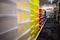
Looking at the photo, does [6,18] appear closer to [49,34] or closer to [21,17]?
[21,17]

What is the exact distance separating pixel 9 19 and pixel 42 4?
75.5 ft

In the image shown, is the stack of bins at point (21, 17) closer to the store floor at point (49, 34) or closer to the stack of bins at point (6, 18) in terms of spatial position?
→ the stack of bins at point (6, 18)

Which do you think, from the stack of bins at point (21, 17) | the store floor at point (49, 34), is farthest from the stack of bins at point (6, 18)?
the store floor at point (49, 34)

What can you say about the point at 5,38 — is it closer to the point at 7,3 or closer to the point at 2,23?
the point at 2,23

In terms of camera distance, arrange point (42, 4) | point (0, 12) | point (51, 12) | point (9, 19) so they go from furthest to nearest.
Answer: point (42, 4) < point (51, 12) < point (9, 19) < point (0, 12)

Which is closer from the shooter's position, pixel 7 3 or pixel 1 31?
pixel 1 31

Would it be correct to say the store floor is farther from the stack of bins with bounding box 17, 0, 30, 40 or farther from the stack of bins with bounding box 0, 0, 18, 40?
the stack of bins with bounding box 0, 0, 18, 40

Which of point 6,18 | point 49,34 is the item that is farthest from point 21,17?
point 49,34

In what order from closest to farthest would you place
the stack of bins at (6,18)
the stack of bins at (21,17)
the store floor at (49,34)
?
the stack of bins at (6,18) → the stack of bins at (21,17) → the store floor at (49,34)

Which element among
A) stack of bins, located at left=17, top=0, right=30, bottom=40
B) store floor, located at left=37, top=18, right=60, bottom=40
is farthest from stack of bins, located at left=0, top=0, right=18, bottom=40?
store floor, located at left=37, top=18, right=60, bottom=40

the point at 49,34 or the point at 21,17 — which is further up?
the point at 21,17

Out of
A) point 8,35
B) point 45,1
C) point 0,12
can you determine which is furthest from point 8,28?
point 45,1

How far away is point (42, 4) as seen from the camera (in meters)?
24.1

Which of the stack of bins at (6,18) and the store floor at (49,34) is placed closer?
the stack of bins at (6,18)
